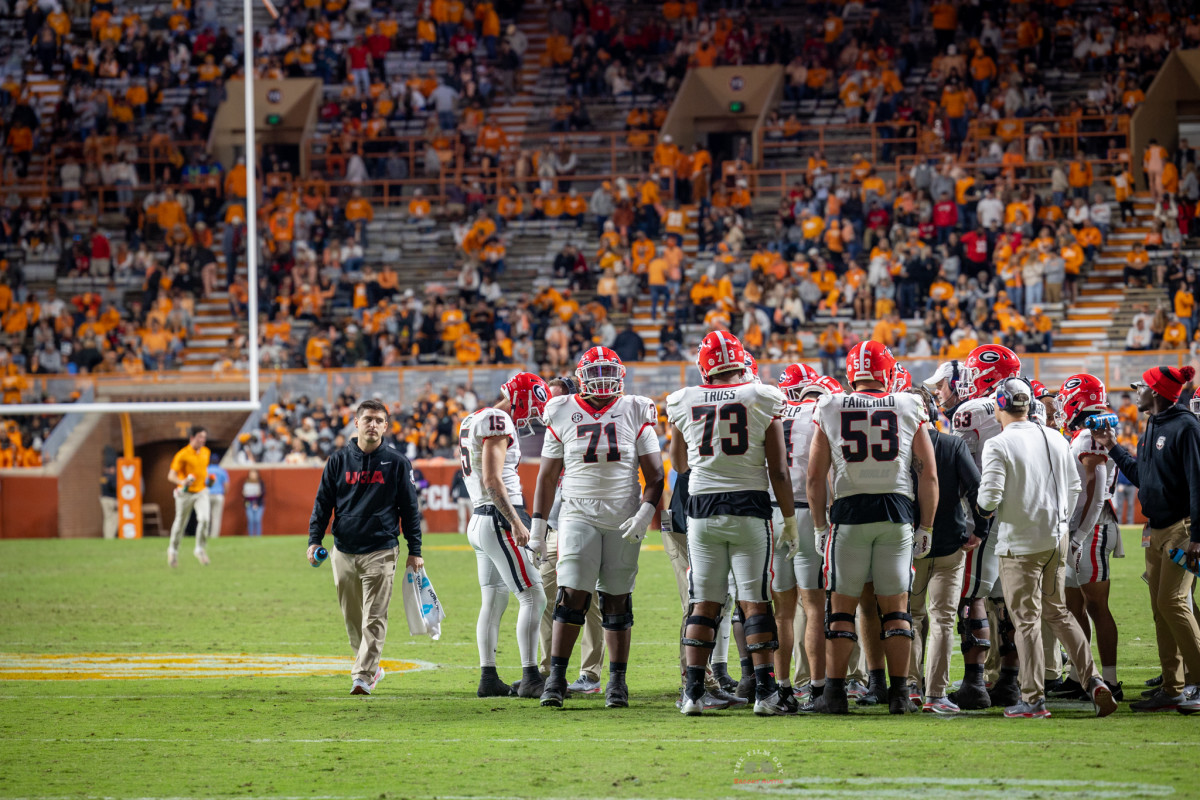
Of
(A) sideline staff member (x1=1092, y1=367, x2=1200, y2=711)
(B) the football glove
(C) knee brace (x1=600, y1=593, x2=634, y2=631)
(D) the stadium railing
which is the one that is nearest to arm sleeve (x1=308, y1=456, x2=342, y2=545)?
(C) knee brace (x1=600, y1=593, x2=634, y2=631)

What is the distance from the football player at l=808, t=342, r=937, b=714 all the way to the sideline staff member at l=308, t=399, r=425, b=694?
2.59 meters

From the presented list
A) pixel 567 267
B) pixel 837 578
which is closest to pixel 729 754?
pixel 837 578

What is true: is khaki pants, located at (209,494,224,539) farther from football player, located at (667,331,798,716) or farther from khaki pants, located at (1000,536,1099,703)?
khaki pants, located at (1000,536,1099,703)

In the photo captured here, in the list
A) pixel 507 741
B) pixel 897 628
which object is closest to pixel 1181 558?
pixel 897 628

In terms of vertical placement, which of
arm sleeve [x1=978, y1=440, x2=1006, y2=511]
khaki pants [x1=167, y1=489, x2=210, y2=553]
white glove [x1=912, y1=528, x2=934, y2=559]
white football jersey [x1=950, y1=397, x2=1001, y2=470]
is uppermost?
white football jersey [x1=950, y1=397, x2=1001, y2=470]

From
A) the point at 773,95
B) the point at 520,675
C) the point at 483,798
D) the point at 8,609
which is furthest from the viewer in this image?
the point at 773,95

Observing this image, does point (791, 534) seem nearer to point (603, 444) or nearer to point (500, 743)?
point (603, 444)

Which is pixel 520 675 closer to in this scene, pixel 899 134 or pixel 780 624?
pixel 780 624

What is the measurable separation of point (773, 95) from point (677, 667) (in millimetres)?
23532

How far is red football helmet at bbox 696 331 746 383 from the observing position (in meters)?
7.65

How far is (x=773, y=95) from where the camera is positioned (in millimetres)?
31375

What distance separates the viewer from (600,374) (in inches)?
316

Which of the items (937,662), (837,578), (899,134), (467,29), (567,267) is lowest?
(937,662)

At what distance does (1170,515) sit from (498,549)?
3841 mm
